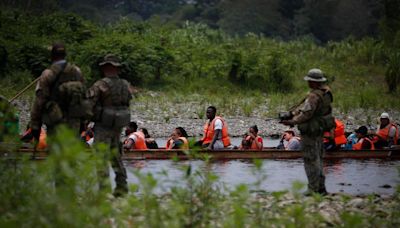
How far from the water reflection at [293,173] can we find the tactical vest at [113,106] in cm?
256

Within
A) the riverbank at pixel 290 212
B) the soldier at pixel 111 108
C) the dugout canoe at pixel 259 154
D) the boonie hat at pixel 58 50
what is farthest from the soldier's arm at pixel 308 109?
the dugout canoe at pixel 259 154

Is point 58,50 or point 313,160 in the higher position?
point 58,50

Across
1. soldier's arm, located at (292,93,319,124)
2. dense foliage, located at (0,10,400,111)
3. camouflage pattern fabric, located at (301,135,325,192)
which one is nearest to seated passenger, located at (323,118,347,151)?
camouflage pattern fabric, located at (301,135,325,192)

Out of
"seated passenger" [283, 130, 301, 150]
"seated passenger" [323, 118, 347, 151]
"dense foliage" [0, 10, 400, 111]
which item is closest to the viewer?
"seated passenger" [323, 118, 347, 151]

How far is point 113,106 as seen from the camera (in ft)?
40.0

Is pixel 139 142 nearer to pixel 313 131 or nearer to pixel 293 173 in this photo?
pixel 293 173

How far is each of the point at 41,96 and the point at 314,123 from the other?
409 centimetres

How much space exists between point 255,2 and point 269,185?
185 ft

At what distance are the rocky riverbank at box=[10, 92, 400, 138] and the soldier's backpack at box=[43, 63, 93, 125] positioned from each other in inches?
617

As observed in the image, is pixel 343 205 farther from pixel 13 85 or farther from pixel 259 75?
pixel 259 75

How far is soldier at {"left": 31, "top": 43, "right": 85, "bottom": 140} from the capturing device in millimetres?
11398

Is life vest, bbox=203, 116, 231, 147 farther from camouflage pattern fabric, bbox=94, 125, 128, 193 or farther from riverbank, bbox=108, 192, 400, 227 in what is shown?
camouflage pattern fabric, bbox=94, 125, 128, 193

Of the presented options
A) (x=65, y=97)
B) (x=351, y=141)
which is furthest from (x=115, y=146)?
(x=351, y=141)

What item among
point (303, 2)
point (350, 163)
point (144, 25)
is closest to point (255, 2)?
point (303, 2)
